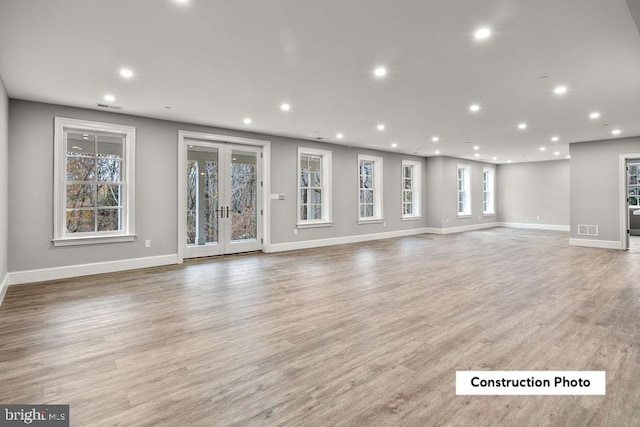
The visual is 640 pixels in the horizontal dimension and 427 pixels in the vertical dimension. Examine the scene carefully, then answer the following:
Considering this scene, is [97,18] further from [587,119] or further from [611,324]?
[587,119]

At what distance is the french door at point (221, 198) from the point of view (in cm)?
642

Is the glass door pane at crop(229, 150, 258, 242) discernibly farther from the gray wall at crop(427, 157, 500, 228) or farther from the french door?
the gray wall at crop(427, 157, 500, 228)

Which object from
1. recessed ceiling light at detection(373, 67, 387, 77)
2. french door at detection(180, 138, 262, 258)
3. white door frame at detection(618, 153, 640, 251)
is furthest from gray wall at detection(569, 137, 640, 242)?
french door at detection(180, 138, 262, 258)

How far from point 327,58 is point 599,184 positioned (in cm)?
795

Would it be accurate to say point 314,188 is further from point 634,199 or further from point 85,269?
point 634,199

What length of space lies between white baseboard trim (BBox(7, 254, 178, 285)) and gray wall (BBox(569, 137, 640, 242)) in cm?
929

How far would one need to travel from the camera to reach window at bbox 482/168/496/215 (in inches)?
523

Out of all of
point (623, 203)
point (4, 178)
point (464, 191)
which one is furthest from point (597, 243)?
point (4, 178)

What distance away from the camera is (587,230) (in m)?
8.07

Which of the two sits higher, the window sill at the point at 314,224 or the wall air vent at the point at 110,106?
the wall air vent at the point at 110,106

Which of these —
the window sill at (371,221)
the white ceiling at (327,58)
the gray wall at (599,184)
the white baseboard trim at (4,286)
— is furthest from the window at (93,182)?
the gray wall at (599,184)

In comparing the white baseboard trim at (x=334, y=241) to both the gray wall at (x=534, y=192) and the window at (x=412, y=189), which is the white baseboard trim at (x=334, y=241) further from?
the gray wall at (x=534, y=192)

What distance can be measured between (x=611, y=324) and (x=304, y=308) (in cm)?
286

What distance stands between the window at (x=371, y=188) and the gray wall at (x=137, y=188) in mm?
1167
